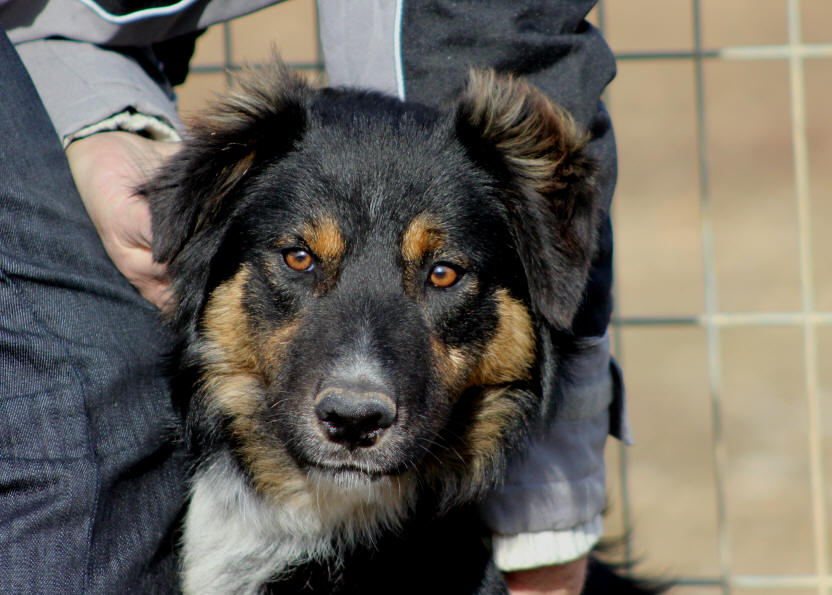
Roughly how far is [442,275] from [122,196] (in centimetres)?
91

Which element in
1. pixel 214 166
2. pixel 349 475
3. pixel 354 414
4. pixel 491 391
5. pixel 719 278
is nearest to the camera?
pixel 354 414

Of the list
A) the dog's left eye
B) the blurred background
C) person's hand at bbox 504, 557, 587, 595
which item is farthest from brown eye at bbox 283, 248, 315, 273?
person's hand at bbox 504, 557, 587, 595

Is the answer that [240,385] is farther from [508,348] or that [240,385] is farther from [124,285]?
[508,348]

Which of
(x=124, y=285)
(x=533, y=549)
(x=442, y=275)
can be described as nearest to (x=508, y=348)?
(x=442, y=275)

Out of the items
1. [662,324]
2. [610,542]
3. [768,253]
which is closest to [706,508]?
[662,324]

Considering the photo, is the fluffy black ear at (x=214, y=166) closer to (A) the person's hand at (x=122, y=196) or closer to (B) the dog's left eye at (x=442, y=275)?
(A) the person's hand at (x=122, y=196)

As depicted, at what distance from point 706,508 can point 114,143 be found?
4613mm

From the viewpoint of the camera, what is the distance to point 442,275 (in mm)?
2604

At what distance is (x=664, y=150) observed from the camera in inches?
394

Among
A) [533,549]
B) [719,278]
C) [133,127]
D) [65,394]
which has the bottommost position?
[719,278]

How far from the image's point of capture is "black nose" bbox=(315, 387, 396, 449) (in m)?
2.28

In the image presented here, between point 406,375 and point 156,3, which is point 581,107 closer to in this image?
point 406,375

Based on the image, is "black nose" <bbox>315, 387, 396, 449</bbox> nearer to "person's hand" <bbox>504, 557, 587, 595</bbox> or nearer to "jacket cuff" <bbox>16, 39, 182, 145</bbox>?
"person's hand" <bbox>504, 557, 587, 595</bbox>

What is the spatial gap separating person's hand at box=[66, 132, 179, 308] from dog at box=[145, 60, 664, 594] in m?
0.08
